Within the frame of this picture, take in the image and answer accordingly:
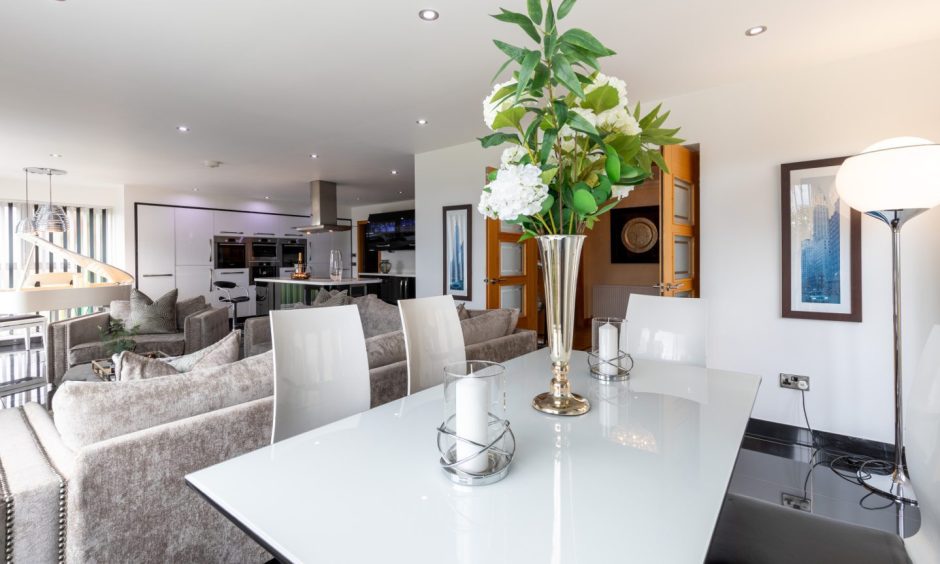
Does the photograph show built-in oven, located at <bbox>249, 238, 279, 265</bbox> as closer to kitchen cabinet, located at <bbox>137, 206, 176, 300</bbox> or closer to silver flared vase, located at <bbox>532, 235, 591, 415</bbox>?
kitchen cabinet, located at <bbox>137, 206, 176, 300</bbox>

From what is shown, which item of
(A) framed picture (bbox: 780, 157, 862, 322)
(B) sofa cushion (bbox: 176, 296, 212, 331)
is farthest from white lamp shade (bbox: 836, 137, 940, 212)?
(B) sofa cushion (bbox: 176, 296, 212, 331)

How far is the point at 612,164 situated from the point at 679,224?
2.57 m

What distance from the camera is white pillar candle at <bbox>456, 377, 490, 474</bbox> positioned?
0.82m

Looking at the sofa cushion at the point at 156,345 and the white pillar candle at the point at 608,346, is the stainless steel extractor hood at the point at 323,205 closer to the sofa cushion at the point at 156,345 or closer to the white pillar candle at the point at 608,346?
the sofa cushion at the point at 156,345

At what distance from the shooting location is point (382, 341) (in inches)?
93.3

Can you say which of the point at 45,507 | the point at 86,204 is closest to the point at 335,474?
the point at 45,507

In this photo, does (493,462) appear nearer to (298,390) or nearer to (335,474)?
(335,474)

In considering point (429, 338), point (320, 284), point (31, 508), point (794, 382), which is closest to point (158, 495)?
point (31, 508)

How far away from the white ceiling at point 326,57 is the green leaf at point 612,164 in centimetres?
158

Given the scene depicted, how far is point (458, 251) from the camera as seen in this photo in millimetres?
5086

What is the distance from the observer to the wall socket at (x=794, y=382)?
3.04m

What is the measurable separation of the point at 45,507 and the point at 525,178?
1557 millimetres

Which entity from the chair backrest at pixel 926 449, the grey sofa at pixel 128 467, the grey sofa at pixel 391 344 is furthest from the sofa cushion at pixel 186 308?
the chair backrest at pixel 926 449

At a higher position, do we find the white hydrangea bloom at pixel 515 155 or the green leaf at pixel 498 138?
the green leaf at pixel 498 138
